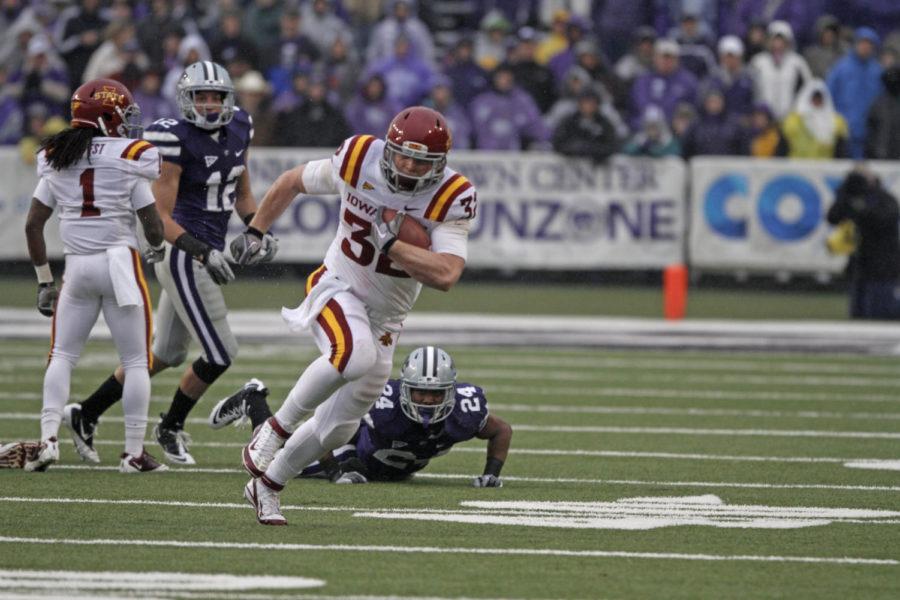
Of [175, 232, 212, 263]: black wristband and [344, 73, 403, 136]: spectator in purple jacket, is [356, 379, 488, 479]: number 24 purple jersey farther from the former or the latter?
[344, 73, 403, 136]: spectator in purple jacket

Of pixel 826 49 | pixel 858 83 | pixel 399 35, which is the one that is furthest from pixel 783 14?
pixel 399 35

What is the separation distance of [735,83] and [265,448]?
39.7 ft

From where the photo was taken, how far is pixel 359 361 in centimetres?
596

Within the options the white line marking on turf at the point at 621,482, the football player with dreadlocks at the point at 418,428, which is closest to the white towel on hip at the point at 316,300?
the football player with dreadlocks at the point at 418,428

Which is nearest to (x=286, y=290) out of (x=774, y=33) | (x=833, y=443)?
(x=774, y=33)

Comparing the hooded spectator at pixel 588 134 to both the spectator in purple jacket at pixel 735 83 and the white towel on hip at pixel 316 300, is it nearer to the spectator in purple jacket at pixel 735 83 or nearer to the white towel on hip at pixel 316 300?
the spectator in purple jacket at pixel 735 83

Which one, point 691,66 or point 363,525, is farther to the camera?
point 691,66

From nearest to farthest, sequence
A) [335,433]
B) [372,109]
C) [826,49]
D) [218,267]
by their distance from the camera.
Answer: [335,433], [218,267], [372,109], [826,49]

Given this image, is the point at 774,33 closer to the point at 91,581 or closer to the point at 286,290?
the point at 286,290

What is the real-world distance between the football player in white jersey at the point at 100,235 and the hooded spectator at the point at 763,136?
10.8 meters

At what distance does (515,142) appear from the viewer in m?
17.6

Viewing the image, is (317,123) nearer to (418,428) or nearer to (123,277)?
(123,277)

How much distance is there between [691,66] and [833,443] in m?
9.93

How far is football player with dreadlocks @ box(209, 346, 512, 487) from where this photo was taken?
6930mm
